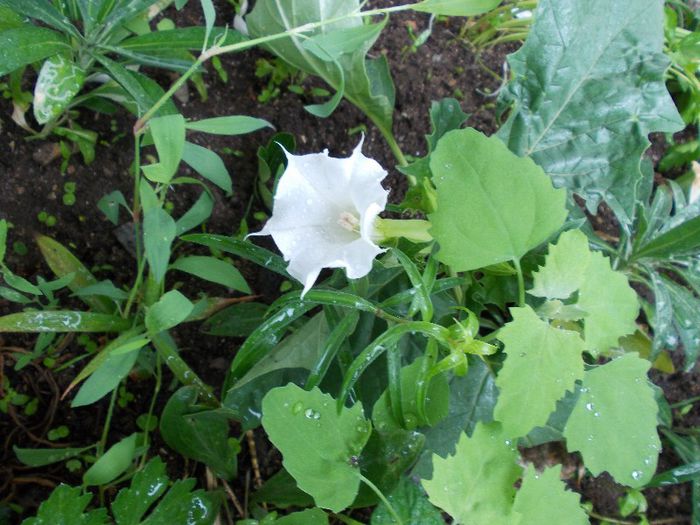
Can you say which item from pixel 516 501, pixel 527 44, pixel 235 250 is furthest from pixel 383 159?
pixel 516 501

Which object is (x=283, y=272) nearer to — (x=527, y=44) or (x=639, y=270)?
(x=527, y=44)

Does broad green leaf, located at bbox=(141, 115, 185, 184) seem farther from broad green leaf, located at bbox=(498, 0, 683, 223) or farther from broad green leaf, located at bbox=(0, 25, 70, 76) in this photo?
broad green leaf, located at bbox=(498, 0, 683, 223)

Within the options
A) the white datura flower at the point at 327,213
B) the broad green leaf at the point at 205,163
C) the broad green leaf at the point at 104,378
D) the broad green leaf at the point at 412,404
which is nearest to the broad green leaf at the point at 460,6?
the white datura flower at the point at 327,213

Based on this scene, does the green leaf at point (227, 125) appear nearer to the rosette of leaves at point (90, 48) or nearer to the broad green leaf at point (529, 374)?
the rosette of leaves at point (90, 48)

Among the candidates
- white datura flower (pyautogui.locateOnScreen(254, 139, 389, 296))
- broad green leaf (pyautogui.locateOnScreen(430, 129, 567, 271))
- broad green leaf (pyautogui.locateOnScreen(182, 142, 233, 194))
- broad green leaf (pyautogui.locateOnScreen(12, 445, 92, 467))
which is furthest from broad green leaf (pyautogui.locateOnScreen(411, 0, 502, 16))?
broad green leaf (pyautogui.locateOnScreen(12, 445, 92, 467))

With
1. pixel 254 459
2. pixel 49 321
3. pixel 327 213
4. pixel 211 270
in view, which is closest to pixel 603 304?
pixel 327 213

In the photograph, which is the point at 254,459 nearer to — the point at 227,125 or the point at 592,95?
the point at 227,125
